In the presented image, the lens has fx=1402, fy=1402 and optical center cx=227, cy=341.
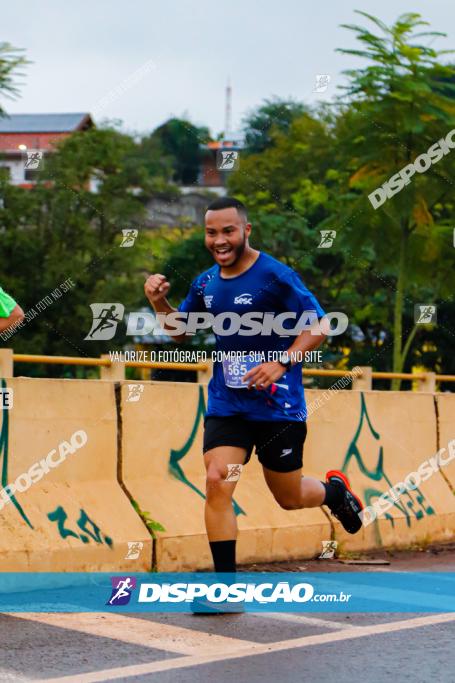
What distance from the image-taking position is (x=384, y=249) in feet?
76.2

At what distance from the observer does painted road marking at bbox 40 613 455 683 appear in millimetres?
5633

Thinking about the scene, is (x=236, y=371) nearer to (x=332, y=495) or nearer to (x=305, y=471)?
(x=332, y=495)

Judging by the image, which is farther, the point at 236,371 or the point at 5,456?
the point at 5,456

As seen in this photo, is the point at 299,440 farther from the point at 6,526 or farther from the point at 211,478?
the point at 6,526

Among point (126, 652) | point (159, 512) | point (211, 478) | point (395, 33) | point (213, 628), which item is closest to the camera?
point (126, 652)

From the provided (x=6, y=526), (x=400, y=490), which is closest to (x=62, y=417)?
(x=6, y=526)

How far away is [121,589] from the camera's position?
788 centimetres

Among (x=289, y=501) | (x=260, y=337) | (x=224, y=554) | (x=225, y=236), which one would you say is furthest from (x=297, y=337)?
(x=224, y=554)

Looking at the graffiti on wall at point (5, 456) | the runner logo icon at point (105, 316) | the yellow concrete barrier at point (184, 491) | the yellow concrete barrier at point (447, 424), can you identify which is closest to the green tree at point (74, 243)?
the runner logo icon at point (105, 316)

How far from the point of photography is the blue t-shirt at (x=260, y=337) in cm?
748

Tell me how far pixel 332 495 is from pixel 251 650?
208 cm

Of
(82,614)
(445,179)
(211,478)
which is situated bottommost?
(82,614)

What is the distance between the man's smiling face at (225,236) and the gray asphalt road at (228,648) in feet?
6.26

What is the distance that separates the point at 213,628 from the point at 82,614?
2.48ft
